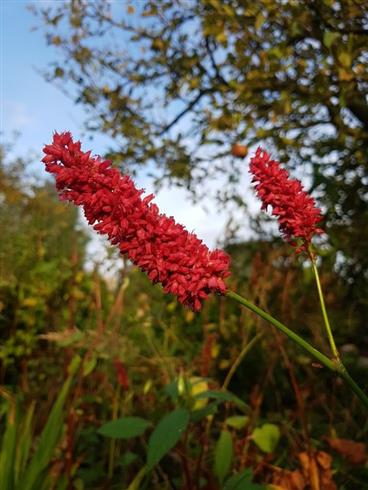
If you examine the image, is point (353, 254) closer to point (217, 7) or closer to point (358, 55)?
point (358, 55)

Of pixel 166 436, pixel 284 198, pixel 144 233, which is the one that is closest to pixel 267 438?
pixel 166 436

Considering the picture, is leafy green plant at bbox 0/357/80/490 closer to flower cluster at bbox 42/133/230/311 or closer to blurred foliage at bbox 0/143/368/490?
blurred foliage at bbox 0/143/368/490

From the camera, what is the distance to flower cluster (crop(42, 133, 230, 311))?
0.85 meters

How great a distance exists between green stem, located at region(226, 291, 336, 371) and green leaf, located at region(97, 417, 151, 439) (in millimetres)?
854

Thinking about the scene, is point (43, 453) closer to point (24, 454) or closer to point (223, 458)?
point (24, 454)

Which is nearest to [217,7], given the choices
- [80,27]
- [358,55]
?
[358,55]

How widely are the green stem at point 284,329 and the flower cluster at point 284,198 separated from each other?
0.69 ft

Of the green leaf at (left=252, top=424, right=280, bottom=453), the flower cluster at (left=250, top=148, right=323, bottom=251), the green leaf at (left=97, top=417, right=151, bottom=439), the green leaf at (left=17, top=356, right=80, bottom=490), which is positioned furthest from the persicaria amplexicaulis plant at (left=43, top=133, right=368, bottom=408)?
the green leaf at (left=252, top=424, right=280, bottom=453)

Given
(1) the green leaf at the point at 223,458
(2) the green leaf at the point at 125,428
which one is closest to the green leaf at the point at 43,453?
(2) the green leaf at the point at 125,428

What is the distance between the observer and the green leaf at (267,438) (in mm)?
2043

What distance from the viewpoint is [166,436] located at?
1.44 m

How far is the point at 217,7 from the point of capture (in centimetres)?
302

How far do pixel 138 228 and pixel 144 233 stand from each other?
0.01 metres

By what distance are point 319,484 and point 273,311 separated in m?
2.00
